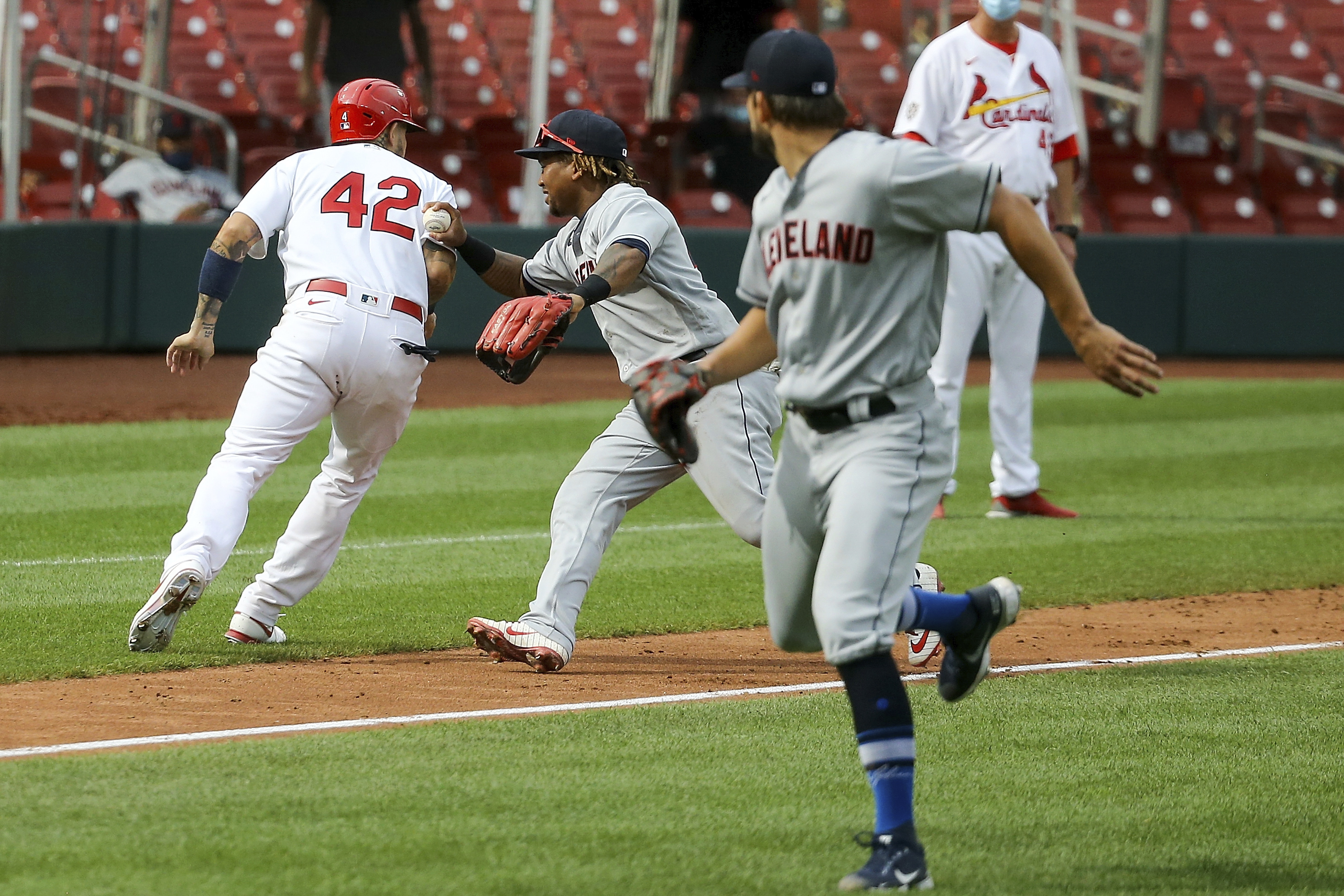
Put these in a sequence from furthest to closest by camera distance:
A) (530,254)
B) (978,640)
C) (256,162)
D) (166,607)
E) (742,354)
→ 1. (256,162)
2. (530,254)
3. (166,607)
4. (978,640)
5. (742,354)

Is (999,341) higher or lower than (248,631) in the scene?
higher

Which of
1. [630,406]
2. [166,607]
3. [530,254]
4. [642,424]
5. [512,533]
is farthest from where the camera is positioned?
[530,254]

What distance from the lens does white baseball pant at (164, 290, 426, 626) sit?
5633 mm

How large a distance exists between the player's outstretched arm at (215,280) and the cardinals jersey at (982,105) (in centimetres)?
379

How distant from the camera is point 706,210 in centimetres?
1684

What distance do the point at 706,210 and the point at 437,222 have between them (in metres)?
11.3

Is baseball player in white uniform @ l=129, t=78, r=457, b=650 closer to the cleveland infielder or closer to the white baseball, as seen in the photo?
the white baseball

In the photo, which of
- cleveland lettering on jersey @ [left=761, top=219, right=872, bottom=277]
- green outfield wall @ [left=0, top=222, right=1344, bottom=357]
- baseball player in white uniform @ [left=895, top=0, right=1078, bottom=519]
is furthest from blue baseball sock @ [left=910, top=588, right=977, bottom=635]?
green outfield wall @ [left=0, top=222, right=1344, bottom=357]

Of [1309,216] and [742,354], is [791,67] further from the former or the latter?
[1309,216]

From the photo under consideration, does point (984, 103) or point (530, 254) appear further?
point (530, 254)

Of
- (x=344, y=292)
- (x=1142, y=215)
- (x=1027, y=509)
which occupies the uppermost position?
(x=344, y=292)

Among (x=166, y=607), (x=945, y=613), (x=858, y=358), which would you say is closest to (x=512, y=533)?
(x=166, y=607)

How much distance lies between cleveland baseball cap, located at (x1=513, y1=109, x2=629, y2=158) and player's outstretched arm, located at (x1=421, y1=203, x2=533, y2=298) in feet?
1.17

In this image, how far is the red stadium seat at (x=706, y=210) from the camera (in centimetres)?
1680
